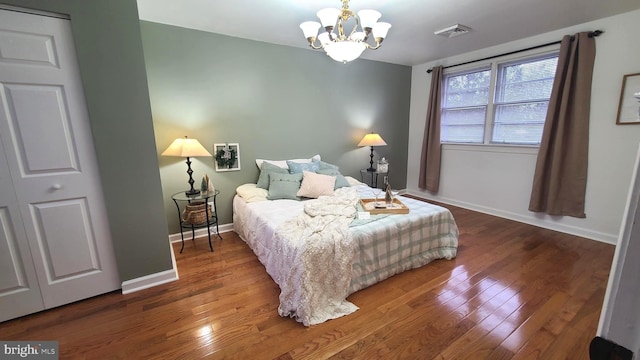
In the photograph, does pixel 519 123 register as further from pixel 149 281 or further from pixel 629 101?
pixel 149 281

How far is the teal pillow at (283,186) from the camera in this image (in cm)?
299

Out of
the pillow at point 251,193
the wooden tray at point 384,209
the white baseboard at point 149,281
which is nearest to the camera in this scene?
the white baseboard at point 149,281

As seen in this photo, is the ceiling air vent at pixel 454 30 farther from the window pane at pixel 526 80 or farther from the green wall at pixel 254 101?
the green wall at pixel 254 101

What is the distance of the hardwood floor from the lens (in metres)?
1.55

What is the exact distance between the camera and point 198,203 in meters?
2.95

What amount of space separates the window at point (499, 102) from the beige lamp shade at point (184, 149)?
3.85 m

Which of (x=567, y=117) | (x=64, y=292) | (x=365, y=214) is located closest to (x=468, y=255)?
(x=365, y=214)

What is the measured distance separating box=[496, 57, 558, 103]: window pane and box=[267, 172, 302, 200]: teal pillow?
3.15 m

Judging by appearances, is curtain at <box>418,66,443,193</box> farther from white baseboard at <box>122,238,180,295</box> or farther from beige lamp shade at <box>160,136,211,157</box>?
white baseboard at <box>122,238,180,295</box>

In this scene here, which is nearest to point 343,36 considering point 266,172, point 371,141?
point 266,172

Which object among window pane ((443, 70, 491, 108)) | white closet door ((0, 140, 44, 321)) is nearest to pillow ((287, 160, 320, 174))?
white closet door ((0, 140, 44, 321))

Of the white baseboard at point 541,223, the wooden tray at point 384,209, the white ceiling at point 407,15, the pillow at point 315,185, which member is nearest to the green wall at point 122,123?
the white ceiling at point 407,15

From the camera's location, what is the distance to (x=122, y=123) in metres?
1.92

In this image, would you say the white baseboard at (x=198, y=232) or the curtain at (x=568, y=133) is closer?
the curtain at (x=568, y=133)
